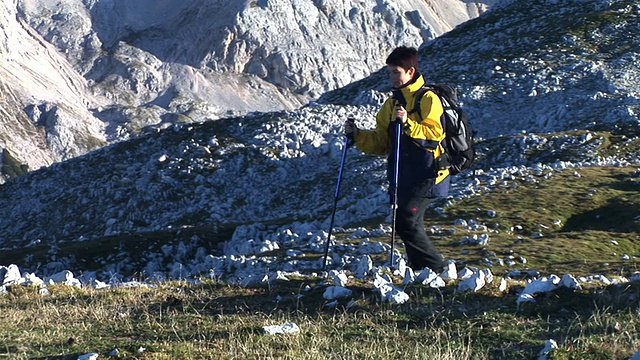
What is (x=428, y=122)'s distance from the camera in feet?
39.0

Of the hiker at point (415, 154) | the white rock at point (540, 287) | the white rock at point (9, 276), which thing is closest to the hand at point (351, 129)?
the hiker at point (415, 154)

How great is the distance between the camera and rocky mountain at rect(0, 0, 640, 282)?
2850 centimetres

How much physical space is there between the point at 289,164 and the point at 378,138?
89.6 ft

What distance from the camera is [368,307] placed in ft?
32.9

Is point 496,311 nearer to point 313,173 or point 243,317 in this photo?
point 243,317

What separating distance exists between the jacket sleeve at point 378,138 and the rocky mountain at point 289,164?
11631 mm

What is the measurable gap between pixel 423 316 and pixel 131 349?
11.9 feet

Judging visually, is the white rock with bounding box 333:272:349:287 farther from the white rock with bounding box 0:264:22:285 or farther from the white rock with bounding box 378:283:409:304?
the white rock with bounding box 0:264:22:285

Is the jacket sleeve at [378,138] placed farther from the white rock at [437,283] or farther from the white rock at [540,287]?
the white rock at [540,287]

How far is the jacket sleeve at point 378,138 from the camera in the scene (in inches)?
507

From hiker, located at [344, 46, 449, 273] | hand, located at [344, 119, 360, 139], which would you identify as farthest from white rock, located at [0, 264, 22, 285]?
hiker, located at [344, 46, 449, 273]

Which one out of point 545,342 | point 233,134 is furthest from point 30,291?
point 233,134

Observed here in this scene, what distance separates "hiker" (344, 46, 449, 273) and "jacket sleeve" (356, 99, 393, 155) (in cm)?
26

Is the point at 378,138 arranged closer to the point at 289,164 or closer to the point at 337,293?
the point at 337,293
